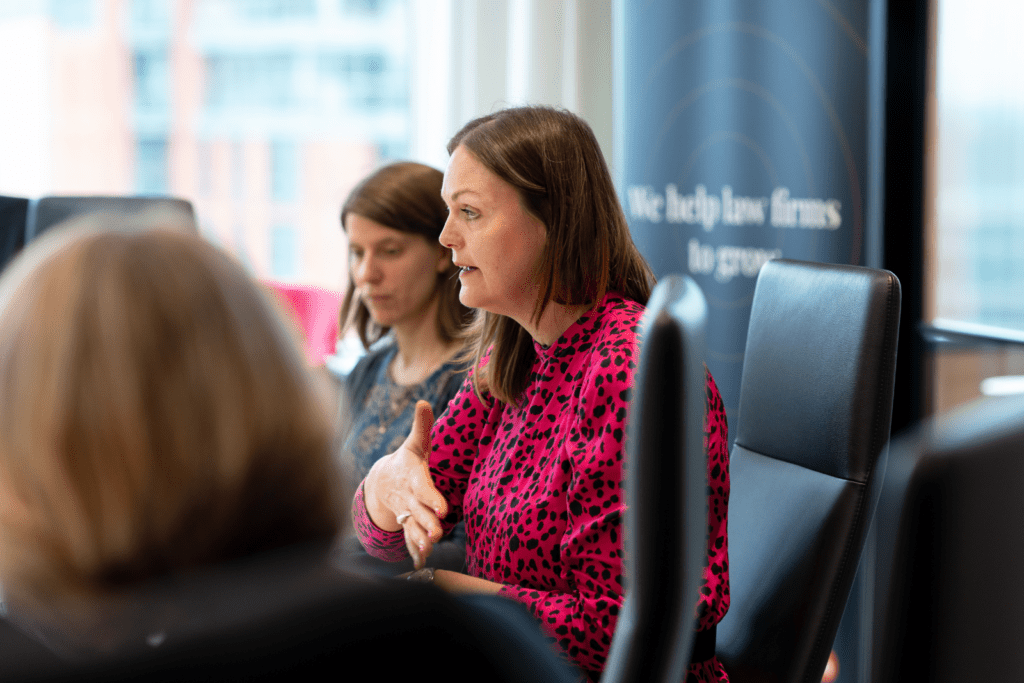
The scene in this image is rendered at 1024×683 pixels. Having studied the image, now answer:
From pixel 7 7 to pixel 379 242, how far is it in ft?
8.77

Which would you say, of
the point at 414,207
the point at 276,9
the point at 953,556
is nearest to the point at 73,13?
the point at 276,9

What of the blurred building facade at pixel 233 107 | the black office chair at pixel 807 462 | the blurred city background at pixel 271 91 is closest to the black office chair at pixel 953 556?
the black office chair at pixel 807 462

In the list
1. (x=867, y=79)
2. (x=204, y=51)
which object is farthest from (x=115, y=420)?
(x=204, y=51)

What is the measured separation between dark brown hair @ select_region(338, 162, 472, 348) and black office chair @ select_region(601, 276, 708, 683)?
112cm

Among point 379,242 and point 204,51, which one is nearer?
point 379,242

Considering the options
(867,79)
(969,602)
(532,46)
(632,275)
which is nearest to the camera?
(969,602)

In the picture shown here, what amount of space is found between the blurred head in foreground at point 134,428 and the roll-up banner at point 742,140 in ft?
6.17

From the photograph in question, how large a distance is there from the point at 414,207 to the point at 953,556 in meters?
1.67

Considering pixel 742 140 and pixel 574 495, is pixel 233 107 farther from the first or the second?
pixel 574 495

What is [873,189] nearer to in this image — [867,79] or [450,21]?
[867,79]

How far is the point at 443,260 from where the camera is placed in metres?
2.10

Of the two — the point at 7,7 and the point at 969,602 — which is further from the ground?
the point at 7,7

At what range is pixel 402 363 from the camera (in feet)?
6.89

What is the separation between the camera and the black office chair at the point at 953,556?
512 millimetres
